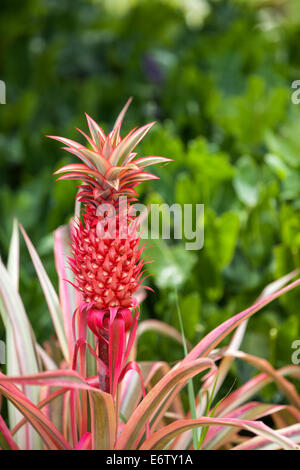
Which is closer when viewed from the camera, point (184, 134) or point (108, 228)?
point (108, 228)

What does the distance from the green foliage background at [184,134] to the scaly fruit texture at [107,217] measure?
1.35ft

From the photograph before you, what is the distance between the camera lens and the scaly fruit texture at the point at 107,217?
64 centimetres

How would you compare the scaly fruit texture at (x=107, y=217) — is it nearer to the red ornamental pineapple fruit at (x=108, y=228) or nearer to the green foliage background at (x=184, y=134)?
the red ornamental pineapple fruit at (x=108, y=228)

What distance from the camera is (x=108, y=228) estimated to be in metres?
0.65

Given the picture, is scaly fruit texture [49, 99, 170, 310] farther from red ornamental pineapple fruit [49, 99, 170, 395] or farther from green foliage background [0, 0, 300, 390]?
green foliage background [0, 0, 300, 390]

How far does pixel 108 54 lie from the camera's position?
240cm

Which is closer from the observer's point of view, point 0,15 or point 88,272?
point 88,272

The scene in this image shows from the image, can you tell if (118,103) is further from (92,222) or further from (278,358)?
(92,222)

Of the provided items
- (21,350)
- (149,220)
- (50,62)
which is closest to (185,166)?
(149,220)

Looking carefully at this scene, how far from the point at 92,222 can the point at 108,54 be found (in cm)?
192

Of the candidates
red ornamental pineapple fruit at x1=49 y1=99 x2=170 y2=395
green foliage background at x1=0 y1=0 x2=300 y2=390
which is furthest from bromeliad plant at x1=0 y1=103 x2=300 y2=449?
green foliage background at x1=0 y1=0 x2=300 y2=390

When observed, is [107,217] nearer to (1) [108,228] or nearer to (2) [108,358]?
(1) [108,228]

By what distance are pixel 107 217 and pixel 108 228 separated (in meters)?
0.01

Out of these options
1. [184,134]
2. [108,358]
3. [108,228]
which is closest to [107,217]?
[108,228]
